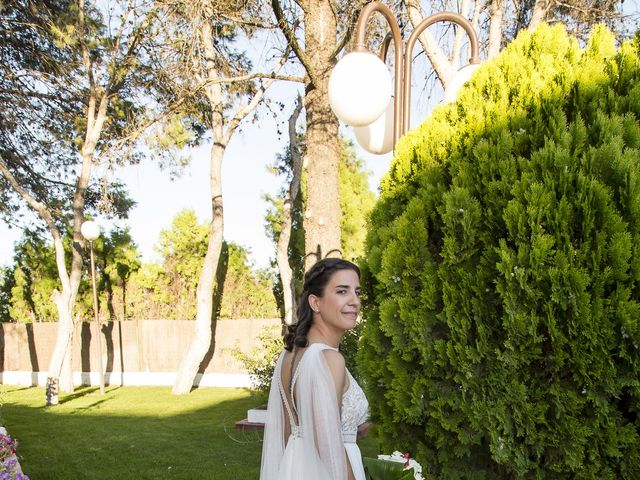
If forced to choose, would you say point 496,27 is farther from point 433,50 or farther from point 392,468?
point 392,468

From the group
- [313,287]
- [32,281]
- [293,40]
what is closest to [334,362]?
[313,287]

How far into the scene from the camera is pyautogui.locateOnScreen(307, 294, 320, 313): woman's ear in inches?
116

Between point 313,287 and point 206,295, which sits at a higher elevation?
point 206,295

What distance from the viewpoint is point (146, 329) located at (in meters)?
19.8

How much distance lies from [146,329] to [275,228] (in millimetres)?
5262

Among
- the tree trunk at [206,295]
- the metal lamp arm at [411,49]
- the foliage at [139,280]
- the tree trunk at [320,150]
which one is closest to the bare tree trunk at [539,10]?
the tree trunk at [320,150]

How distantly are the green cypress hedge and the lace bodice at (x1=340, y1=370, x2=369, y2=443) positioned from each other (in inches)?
14.9

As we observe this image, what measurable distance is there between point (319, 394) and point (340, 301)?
1.56 ft

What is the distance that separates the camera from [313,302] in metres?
2.96

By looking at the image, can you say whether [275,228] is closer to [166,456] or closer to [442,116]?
[166,456]

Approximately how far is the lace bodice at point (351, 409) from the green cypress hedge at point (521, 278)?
0.38 metres

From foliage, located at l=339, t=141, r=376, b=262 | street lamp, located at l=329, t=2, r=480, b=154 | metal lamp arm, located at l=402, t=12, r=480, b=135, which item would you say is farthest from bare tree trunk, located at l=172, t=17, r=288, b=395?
street lamp, located at l=329, t=2, r=480, b=154

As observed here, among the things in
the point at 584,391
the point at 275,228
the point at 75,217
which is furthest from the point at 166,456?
the point at 275,228

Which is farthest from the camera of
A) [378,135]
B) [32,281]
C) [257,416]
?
[32,281]
